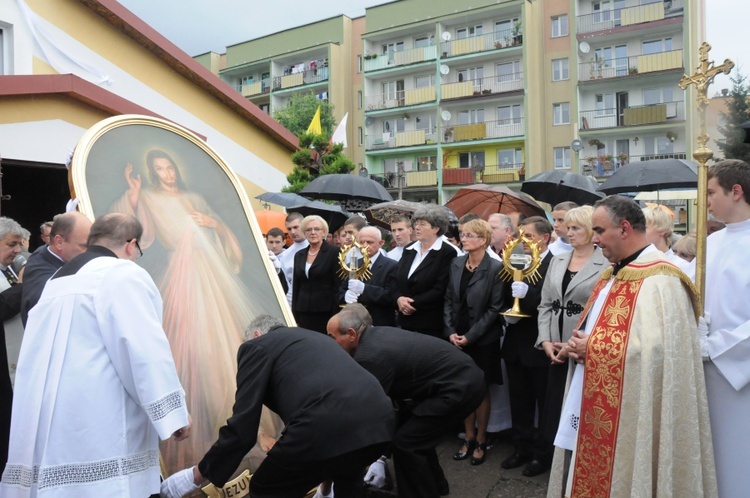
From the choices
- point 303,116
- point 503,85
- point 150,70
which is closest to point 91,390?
point 150,70

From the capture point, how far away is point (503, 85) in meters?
36.1

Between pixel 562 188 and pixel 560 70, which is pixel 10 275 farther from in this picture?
pixel 560 70

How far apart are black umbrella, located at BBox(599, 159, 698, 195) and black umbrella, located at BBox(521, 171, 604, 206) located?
0.33m

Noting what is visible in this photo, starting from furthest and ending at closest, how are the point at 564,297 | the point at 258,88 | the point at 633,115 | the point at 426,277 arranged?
the point at 258,88
the point at 633,115
the point at 426,277
the point at 564,297

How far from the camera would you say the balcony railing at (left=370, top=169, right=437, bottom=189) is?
37.8 meters

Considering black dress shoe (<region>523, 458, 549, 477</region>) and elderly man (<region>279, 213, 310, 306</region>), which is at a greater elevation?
elderly man (<region>279, 213, 310, 306</region>)

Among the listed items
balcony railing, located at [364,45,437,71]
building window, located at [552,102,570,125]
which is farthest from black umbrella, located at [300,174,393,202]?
balcony railing, located at [364,45,437,71]

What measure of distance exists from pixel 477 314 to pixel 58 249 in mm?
3302

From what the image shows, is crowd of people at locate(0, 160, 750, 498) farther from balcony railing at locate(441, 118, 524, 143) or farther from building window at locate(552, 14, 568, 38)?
building window at locate(552, 14, 568, 38)

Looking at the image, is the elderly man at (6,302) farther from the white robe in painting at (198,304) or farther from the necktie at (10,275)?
the white robe in painting at (198,304)

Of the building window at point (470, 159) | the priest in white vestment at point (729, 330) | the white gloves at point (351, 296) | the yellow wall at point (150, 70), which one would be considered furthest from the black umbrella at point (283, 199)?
the building window at point (470, 159)

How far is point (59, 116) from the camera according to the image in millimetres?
8812

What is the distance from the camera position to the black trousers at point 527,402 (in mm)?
5040

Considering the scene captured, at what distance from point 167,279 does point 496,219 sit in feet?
11.7
